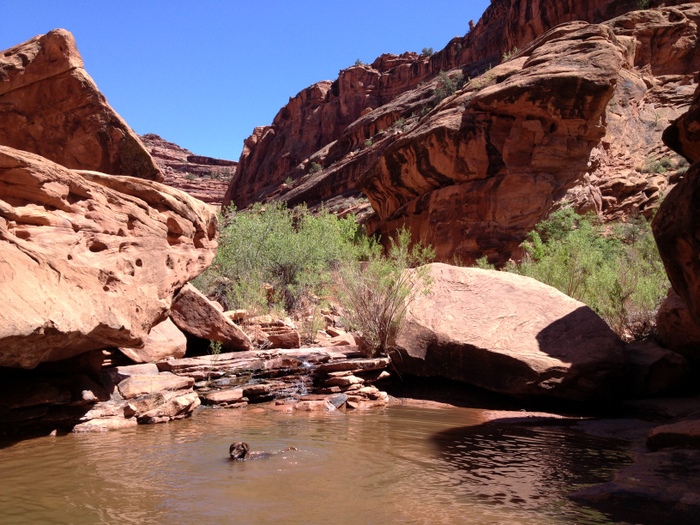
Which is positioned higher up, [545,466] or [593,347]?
[593,347]

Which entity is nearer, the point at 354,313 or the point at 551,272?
the point at 354,313

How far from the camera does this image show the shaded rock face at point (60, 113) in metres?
9.58

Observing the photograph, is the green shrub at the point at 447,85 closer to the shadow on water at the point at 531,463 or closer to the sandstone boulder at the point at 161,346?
the sandstone boulder at the point at 161,346

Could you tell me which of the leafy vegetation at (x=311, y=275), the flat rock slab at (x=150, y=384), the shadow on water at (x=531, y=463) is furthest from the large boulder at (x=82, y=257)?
the shadow on water at (x=531, y=463)

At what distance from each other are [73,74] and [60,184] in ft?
14.8

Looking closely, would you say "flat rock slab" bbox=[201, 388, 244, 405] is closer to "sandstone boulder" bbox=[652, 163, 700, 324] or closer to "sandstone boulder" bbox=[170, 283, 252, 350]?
"sandstone boulder" bbox=[170, 283, 252, 350]

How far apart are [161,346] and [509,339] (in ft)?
17.8

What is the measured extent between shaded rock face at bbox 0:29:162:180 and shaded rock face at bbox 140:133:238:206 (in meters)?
64.6

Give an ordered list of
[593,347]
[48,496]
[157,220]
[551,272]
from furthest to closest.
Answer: [551,272], [593,347], [157,220], [48,496]

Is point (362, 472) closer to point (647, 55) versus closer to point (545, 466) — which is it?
point (545, 466)

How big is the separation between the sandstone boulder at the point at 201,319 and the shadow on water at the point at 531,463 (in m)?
4.66

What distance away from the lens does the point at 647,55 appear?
2469cm

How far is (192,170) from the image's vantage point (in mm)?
85812

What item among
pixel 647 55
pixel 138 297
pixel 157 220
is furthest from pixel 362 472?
pixel 647 55
